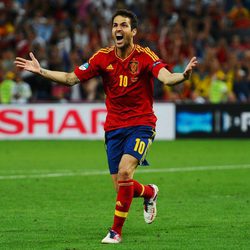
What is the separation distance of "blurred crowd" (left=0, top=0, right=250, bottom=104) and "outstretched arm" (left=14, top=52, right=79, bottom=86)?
599 inches

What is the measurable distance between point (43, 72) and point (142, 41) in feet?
58.1

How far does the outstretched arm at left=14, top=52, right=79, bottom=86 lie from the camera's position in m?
10.1

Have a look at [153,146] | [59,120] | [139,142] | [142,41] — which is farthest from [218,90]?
[139,142]

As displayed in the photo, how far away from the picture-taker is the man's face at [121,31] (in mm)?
10086

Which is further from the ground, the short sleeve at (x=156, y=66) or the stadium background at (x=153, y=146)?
the short sleeve at (x=156, y=66)

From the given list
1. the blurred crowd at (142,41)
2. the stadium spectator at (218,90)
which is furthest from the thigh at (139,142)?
the stadium spectator at (218,90)

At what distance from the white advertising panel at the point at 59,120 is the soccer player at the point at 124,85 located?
14529mm

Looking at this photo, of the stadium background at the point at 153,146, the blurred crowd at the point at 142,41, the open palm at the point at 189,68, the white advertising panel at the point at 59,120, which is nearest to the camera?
the open palm at the point at 189,68

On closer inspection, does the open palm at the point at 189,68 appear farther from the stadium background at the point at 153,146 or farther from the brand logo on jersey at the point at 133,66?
the stadium background at the point at 153,146

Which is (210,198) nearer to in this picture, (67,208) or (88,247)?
(67,208)

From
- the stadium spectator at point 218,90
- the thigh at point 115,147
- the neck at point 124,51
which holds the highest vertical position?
the neck at point 124,51

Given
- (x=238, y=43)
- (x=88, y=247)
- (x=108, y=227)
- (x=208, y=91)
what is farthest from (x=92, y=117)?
(x=88, y=247)

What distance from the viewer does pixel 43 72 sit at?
10.2 metres

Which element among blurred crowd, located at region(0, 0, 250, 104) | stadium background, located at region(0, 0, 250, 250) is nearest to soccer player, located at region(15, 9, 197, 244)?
stadium background, located at region(0, 0, 250, 250)
